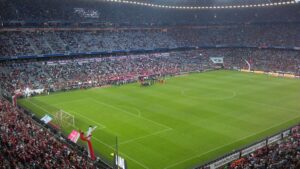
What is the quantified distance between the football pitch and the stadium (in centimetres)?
15

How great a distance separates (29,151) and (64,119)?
1367 cm

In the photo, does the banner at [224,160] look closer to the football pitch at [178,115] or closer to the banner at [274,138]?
the football pitch at [178,115]

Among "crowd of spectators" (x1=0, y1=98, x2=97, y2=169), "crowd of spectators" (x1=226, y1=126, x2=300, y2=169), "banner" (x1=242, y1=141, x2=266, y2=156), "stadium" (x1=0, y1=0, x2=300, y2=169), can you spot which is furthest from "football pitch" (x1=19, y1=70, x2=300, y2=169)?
"crowd of spectators" (x1=0, y1=98, x2=97, y2=169)

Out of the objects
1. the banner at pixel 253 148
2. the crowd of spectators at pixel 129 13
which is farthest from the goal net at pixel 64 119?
the crowd of spectators at pixel 129 13

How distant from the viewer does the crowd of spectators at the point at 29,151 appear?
18078mm

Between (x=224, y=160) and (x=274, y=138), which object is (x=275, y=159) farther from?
(x=274, y=138)

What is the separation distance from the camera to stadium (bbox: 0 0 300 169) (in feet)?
77.8

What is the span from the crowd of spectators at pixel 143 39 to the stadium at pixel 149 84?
11.5 inches

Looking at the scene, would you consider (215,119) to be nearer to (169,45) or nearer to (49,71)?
(49,71)

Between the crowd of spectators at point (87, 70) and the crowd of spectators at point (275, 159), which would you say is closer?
the crowd of spectators at point (275, 159)

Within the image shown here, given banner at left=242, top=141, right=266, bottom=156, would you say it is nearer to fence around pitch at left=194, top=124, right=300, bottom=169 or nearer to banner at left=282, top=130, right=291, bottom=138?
fence around pitch at left=194, top=124, right=300, bottom=169

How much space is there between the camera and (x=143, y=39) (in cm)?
7694

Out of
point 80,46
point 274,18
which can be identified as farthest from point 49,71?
point 274,18

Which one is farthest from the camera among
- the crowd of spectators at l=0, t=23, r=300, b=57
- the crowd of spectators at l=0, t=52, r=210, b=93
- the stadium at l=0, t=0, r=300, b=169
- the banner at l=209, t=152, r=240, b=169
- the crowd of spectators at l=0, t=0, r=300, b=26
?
the crowd of spectators at l=0, t=0, r=300, b=26
